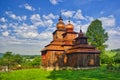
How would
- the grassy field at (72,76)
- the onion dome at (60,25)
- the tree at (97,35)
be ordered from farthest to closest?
1. the tree at (97,35)
2. the onion dome at (60,25)
3. the grassy field at (72,76)

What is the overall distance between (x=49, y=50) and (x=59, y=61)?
3575 mm

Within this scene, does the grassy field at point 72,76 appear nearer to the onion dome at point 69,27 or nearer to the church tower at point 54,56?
the church tower at point 54,56

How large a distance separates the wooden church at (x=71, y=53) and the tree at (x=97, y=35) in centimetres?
1495

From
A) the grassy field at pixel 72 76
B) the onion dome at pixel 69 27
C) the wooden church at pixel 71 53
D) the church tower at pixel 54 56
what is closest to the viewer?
the grassy field at pixel 72 76

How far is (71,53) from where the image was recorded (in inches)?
1737

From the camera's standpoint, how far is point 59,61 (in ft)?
154

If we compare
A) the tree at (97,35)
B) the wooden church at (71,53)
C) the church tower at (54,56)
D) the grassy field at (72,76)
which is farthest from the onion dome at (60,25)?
the grassy field at (72,76)

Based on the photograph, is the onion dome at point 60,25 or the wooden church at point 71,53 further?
the onion dome at point 60,25

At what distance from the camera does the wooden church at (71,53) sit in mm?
42719

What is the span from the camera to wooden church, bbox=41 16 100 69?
140 ft

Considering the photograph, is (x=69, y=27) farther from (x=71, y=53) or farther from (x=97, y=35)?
(x=97, y=35)

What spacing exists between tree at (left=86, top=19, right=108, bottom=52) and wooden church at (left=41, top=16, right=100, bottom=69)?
15.0 m

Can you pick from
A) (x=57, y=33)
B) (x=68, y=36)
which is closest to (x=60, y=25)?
(x=57, y=33)

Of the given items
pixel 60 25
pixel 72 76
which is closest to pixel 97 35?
pixel 60 25
